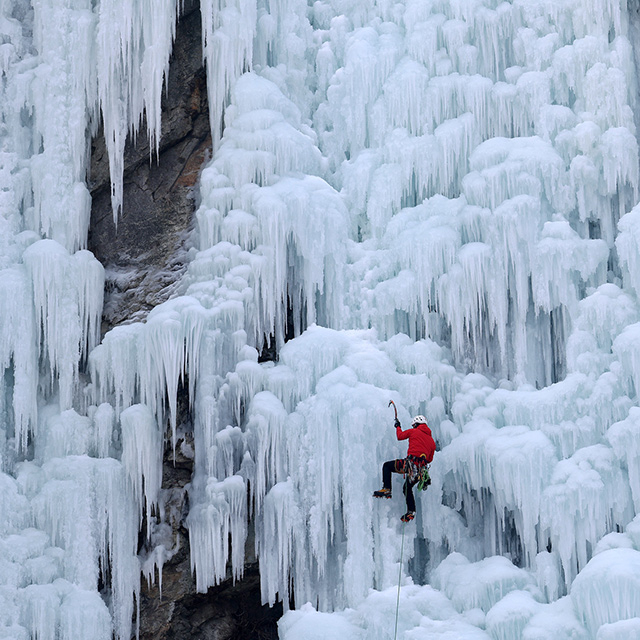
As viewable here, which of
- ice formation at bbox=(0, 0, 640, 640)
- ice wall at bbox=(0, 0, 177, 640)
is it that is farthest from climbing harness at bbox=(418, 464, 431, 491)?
ice wall at bbox=(0, 0, 177, 640)

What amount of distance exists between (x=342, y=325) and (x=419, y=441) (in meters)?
1.96

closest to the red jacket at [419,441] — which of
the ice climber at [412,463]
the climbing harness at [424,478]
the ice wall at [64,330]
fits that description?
the ice climber at [412,463]

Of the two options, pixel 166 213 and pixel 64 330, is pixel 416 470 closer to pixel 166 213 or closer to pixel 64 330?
pixel 64 330

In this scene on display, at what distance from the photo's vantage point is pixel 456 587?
360 inches

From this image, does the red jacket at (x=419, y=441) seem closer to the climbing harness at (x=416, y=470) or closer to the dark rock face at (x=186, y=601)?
the climbing harness at (x=416, y=470)

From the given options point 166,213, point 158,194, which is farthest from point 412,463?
point 158,194

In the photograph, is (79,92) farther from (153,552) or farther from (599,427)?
(599,427)

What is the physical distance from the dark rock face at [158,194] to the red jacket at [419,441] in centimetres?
344

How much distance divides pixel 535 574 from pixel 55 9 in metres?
8.40

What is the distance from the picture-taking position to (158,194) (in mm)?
11414

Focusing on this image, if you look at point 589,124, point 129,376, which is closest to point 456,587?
point 129,376

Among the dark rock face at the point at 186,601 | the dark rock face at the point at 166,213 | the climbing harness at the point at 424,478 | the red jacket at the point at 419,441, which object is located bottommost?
the dark rock face at the point at 186,601

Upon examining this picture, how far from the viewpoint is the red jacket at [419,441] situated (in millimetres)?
9289

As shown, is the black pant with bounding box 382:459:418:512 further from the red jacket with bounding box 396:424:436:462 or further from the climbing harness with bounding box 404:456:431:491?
the red jacket with bounding box 396:424:436:462
